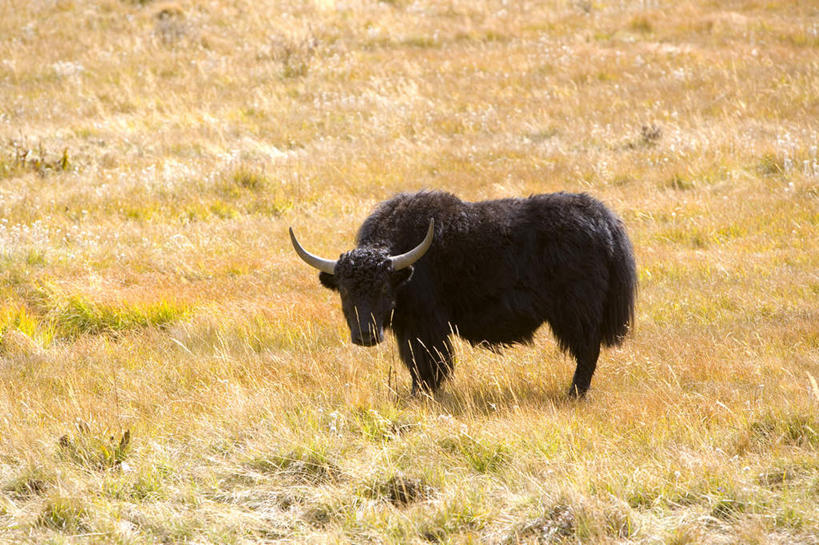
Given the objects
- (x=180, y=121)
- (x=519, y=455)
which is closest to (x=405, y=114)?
(x=180, y=121)

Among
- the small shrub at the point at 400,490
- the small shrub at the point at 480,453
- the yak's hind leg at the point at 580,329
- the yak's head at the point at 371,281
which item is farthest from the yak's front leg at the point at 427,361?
the small shrub at the point at 400,490

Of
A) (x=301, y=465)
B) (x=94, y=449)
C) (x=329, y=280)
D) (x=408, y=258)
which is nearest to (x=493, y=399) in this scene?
(x=408, y=258)

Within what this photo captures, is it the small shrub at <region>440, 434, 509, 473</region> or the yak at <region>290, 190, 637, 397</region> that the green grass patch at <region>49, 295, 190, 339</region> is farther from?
the small shrub at <region>440, 434, 509, 473</region>

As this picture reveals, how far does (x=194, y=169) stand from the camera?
44.1 ft

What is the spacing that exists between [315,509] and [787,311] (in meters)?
4.82

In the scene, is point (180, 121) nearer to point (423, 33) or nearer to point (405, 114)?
point (405, 114)

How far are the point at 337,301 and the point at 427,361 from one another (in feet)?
8.37

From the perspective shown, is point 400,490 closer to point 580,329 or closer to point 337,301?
point 580,329

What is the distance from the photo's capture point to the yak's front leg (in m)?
6.26

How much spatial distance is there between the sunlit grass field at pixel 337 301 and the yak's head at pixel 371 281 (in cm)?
60

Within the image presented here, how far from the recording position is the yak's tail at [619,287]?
6.42 m

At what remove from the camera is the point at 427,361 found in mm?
6293

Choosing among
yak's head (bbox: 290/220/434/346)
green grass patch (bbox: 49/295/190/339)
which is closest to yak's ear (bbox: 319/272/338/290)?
yak's head (bbox: 290/220/434/346)

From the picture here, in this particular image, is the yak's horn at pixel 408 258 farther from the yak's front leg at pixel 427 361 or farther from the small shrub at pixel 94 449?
the small shrub at pixel 94 449
